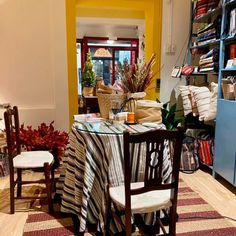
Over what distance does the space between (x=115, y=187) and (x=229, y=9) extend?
7.53 feet

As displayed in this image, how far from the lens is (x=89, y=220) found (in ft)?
6.48

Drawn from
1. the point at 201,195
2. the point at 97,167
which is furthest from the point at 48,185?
the point at 201,195

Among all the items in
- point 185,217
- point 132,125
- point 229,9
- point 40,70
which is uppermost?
point 229,9

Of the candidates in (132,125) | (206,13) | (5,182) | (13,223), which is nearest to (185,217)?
(132,125)

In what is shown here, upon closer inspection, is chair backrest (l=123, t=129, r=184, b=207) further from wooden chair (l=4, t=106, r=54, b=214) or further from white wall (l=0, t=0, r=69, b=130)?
white wall (l=0, t=0, r=69, b=130)

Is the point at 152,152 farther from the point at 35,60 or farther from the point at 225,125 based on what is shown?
the point at 35,60

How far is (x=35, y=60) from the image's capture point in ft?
11.4

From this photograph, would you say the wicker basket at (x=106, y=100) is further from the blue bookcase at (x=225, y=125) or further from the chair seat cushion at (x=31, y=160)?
the blue bookcase at (x=225, y=125)

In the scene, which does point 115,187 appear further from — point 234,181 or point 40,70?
point 40,70

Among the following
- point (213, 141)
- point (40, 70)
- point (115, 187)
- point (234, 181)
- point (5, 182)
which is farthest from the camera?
point (40, 70)

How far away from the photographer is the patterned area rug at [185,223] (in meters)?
1.99

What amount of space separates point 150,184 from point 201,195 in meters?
1.41

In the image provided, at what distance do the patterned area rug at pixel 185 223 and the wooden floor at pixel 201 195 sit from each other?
0.08 m

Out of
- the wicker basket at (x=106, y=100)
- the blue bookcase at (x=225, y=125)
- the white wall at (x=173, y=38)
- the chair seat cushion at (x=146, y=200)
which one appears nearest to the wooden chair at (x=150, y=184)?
the chair seat cushion at (x=146, y=200)
